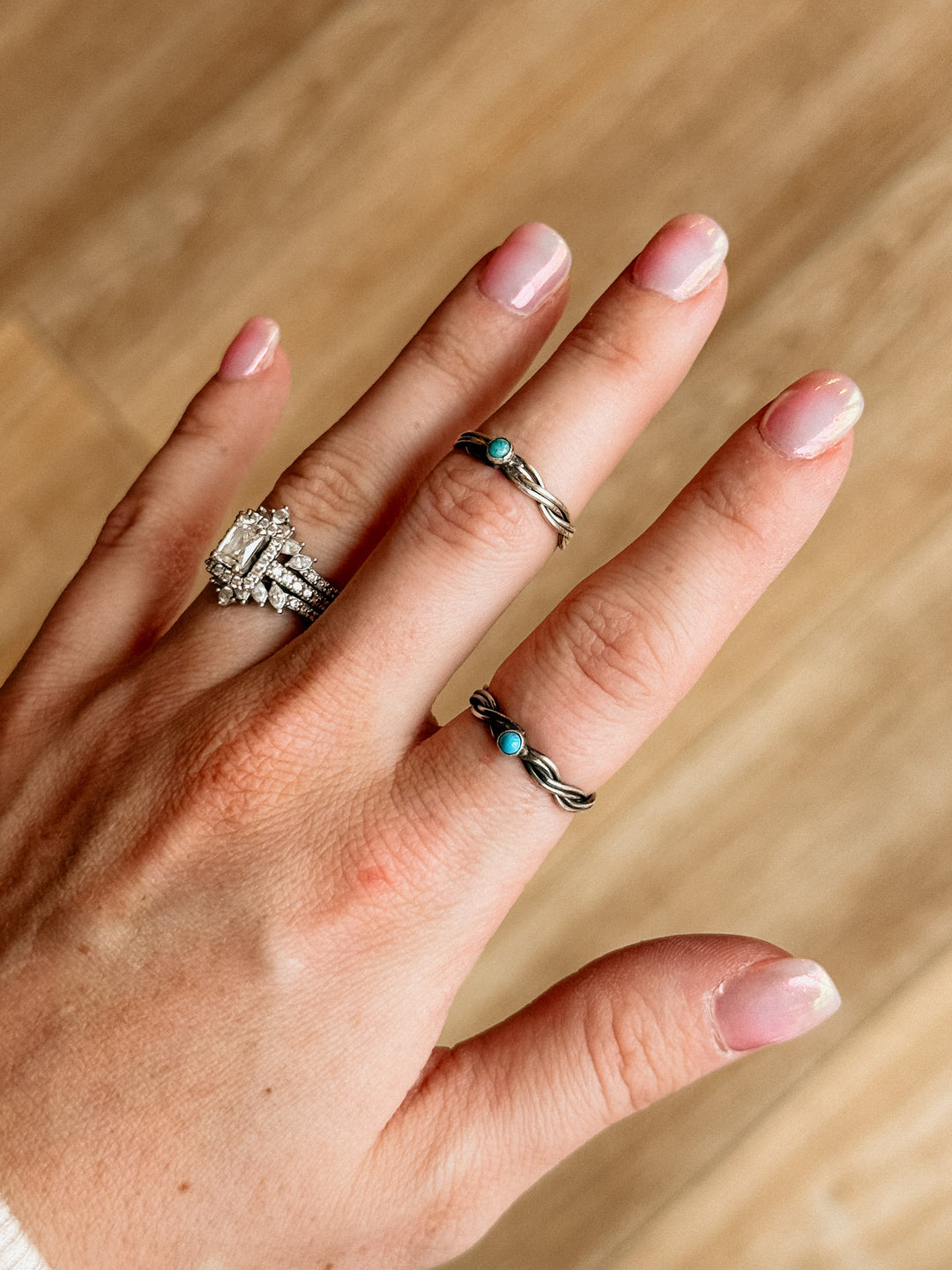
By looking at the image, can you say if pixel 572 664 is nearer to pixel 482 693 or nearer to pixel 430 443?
pixel 482 693

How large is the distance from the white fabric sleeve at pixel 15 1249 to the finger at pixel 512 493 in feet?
1.29

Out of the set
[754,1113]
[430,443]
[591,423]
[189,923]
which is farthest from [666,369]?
[754,1113]

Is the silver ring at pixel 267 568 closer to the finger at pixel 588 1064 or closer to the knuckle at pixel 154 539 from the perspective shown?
the knuckle at pixel 154 539

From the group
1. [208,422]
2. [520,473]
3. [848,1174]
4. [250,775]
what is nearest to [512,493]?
[520,473]

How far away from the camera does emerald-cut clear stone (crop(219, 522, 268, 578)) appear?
36.6 inches

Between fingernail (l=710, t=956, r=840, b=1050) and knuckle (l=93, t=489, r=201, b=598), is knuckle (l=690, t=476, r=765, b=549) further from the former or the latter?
knuckle (l=93, t=489, r=201, b=598)

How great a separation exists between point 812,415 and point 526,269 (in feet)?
0.88

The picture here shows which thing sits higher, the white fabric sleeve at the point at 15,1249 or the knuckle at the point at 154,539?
the knuckle at the point at 154,539

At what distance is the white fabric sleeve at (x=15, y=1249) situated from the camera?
0.78 m

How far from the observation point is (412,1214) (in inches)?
33.2

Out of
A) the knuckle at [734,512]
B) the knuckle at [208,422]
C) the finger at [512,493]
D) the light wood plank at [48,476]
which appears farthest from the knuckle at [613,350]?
the light wood plank at [48,476]

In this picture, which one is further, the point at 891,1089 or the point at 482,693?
the point at 891,1089

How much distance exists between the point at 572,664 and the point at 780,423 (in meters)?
0.22

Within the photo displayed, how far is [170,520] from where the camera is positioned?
44.1 inches
